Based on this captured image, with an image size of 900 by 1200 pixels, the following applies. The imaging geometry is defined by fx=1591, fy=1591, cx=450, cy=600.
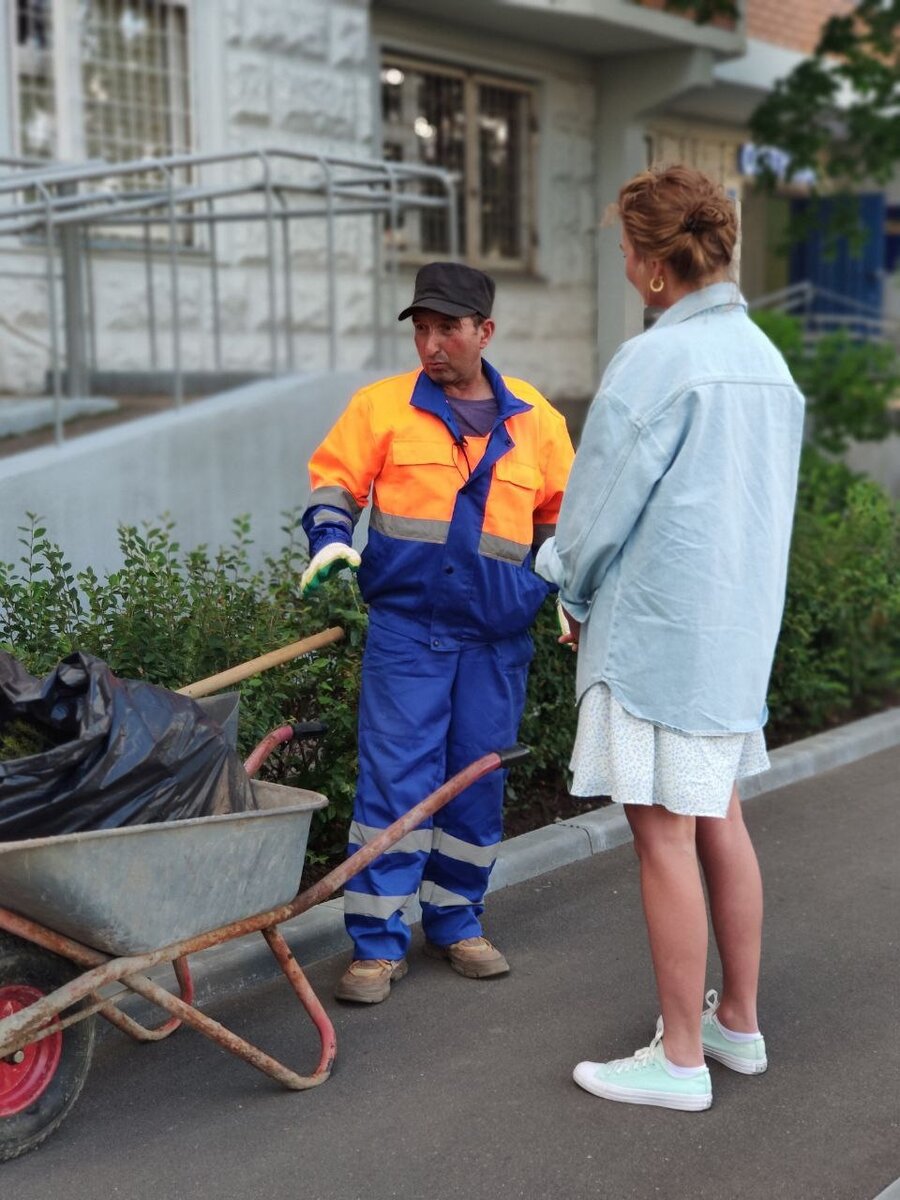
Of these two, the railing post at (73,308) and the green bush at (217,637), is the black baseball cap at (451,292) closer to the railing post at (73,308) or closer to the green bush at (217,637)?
the green bush at (217,637)

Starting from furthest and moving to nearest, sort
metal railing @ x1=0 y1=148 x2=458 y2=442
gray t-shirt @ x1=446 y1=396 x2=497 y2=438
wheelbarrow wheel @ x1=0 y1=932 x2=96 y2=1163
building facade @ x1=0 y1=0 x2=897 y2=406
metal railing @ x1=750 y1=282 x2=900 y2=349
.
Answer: metal railing @ x1=750 y1=282 x2=900 y2=349
building facade @ x1=0 y1=0 x2=897 y2=406
metal railing @ x1=0 y1=148 x2=458 y2=442
gray t-shirt @ x1=446 y1=396 x2=497 y2=438
wheelbarrow wheel @ x1=0 y1=932 x2=96 y2=1163

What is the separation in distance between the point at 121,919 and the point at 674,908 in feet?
3.86

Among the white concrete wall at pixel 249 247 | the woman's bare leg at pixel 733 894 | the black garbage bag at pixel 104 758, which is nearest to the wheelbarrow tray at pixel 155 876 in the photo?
the black garbage bag at pixel 104 758

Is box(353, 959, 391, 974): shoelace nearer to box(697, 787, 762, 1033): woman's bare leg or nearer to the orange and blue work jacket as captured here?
the orange and blue work jacket

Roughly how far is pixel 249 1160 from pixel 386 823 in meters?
1.04

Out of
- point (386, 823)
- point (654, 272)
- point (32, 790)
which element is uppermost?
point (654, 272)

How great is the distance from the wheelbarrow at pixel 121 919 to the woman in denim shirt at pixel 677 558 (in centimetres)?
59

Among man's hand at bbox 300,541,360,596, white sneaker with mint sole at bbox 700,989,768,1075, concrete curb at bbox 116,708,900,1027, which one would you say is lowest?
concrete curb at bbox 116,708,900,1027

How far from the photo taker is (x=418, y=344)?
418 centimetres

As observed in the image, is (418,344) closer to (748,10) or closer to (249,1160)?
(249,1160)

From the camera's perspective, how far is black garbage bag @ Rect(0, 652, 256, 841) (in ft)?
10.2

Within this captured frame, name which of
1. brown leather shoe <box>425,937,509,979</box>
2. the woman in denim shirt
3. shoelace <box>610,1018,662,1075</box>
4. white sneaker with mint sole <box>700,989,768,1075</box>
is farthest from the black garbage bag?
white sneaker with mint sole <box>700,989,768,1075</box>

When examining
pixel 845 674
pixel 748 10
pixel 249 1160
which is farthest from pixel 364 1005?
pixel 748 10

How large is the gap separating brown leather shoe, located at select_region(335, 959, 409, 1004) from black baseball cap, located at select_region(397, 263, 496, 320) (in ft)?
5.60
